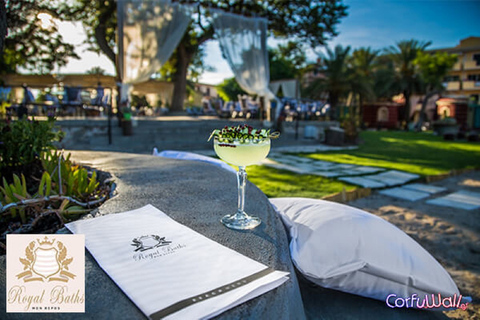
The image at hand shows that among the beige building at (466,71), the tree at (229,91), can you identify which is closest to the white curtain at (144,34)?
the tree at (229,91)

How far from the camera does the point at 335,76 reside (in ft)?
75.5

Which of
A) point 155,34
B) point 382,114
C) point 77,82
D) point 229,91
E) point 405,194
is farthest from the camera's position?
point 229,91

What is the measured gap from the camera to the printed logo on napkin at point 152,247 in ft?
2.51

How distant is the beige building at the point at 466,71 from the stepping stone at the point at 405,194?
116ft

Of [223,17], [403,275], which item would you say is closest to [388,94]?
[223,17]

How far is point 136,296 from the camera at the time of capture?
601 millimetres

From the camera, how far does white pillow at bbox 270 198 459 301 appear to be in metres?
1.14

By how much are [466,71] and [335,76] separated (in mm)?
21438

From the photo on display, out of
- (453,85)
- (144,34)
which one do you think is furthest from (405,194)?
(453,85)

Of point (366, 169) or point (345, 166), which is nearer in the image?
point (366, 169)

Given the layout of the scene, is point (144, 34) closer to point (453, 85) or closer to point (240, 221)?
point (240, 221)

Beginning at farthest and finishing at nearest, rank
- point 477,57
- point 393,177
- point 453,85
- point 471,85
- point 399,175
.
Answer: point 453,85, point 477,57, point 471,85, point 399,175, point 393,177

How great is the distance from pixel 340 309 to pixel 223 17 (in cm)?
868

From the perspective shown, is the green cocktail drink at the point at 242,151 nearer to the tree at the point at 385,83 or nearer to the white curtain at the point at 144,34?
the white curtain at the point at 144,34
